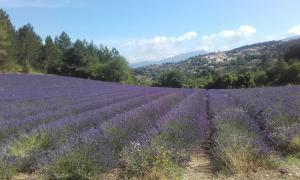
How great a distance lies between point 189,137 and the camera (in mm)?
7418

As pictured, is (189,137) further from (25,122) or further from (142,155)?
(25,122)

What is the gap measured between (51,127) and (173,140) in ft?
8.08

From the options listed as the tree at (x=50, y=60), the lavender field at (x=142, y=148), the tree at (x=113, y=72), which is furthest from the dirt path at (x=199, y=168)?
the tree at (x=113, y=72)

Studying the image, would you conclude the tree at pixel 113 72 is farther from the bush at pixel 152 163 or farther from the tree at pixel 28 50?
the bush at pixel 152 163

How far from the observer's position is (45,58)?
62.5m

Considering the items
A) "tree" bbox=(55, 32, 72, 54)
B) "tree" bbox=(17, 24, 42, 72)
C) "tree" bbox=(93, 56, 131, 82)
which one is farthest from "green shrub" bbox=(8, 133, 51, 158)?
"tree" bbox=(55, 32, 72, 54)

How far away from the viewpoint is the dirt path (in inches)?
223

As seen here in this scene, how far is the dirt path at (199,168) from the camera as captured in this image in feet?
18.6

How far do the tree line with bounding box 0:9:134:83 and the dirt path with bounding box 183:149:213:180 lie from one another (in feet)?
127

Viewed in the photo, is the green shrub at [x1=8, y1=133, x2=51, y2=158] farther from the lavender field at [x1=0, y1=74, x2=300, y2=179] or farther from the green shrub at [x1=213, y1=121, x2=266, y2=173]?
the green shrub at [x1=213, y1=121, x2=266, y2=173]

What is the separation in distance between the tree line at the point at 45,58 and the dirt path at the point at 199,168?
38837 mm

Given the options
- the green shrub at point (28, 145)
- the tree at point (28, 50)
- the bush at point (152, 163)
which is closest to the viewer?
the bush at point (152, 163)

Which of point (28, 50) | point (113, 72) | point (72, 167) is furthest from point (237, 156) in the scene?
point (113, 72)

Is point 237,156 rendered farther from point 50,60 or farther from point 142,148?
point 50,60
